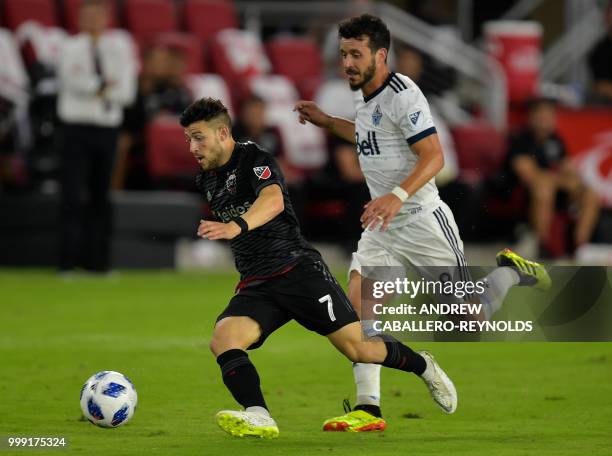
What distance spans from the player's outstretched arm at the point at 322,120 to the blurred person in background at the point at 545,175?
384 inches

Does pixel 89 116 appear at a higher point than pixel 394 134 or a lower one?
lower

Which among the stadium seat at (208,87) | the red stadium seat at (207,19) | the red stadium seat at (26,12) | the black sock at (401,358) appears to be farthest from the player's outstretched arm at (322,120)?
the red stadium seat at (207,19)

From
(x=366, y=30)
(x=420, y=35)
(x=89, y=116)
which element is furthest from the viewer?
(x=420, y=35)

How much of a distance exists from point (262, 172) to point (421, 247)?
1.12 meters

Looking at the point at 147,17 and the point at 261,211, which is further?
the point at 147,17

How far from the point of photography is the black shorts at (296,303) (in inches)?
278

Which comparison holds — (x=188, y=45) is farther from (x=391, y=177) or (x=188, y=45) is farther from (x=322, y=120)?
(x=391, y=177)

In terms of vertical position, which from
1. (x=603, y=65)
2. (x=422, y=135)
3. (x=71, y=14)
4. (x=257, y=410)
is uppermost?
(x=422, y=135)

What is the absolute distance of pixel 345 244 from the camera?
670 inches

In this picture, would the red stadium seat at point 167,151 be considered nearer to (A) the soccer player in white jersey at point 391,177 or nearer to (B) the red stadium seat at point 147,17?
(B) the red stadium seat at point 147,17

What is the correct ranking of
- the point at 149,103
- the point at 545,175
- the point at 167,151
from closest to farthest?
the point at 167,151, the point at 149,103, the point at 545,175

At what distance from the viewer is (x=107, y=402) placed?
22.9ft

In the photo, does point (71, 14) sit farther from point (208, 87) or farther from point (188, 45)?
point (208, 87)

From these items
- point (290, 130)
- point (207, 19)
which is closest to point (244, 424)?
point (290, 130)
